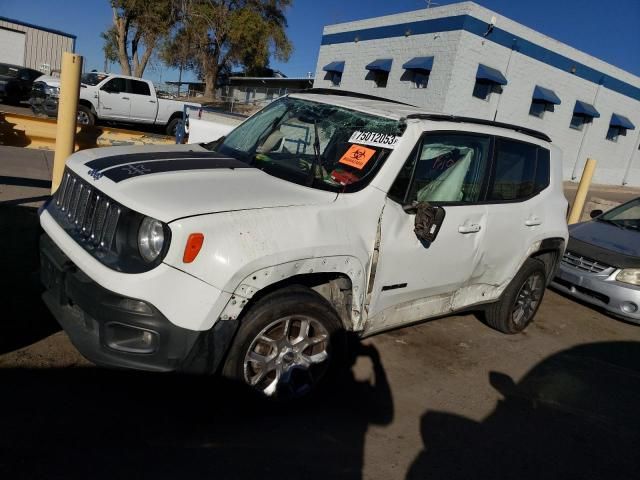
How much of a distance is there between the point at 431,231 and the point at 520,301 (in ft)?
→ 6.99

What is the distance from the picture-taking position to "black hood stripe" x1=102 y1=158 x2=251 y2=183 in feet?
9.63

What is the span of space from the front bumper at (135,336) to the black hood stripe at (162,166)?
0.61 metres

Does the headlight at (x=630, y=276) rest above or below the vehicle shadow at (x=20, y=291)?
above

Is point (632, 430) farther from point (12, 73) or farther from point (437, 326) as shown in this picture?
point (12, 73)

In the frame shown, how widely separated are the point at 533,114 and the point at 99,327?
82.3 feet

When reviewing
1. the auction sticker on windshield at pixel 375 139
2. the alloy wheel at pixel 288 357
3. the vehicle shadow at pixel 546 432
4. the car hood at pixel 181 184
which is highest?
the auction sticker on windshield at pixel 375 139

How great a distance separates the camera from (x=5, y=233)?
526 centimetres

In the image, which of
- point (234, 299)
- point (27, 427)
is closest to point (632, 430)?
point (234, 299)

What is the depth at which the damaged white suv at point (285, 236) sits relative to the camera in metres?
2.56

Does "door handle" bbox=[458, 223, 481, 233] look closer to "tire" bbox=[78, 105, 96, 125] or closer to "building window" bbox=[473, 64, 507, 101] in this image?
"tire" bbox=[78, 105, 96, 125]

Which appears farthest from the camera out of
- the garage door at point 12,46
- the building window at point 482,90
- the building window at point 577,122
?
the garage door at point 12,46

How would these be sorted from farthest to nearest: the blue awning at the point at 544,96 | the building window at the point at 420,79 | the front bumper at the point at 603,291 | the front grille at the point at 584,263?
the blue awning at the point at 544,96 < the building window at the point at 420,79 < the front grille at the point at 584,263 < the front bumper at the point at 603,291

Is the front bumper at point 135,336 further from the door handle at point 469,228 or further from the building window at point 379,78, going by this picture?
the building window at point 379,78

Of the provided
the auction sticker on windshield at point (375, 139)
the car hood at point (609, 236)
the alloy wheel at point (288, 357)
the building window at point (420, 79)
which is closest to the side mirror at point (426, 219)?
the auction sticker on windshield at point (375, 139)
